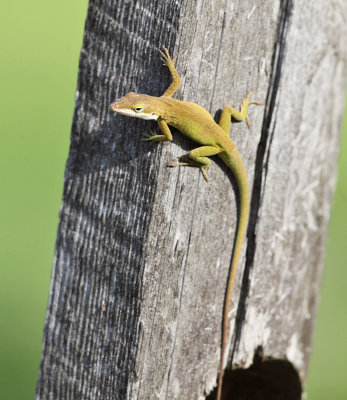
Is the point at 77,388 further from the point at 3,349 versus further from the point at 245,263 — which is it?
the point at 3,349

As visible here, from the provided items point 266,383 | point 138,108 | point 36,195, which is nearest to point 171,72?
point 138,108

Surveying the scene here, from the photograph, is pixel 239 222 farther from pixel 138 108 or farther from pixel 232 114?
pixel 138 108

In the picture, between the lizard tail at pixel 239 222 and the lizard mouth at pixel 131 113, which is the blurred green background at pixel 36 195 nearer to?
the lizard tail at pixel 239 222

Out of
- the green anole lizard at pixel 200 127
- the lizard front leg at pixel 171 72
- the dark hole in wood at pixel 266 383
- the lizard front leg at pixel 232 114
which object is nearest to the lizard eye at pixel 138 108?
the green anole lizard at pixel 200 127

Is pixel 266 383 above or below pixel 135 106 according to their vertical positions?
below

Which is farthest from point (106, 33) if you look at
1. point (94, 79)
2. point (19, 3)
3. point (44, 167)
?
point (19, 3)

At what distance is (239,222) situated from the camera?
8.55 ft

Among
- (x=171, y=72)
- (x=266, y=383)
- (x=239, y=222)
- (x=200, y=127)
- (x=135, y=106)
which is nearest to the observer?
(x=171, y=72)

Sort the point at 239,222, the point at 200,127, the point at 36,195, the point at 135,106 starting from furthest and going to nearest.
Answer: the point at 36,195 → the point at 239,222 → the point at 200,127 → the point at 135,106

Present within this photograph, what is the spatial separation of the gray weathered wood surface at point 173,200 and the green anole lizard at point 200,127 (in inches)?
1.6

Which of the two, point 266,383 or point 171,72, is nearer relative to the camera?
point 171,72

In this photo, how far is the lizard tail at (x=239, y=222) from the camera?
2543mm

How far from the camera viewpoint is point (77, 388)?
8.12 feet

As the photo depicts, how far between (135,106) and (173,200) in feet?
1.29
